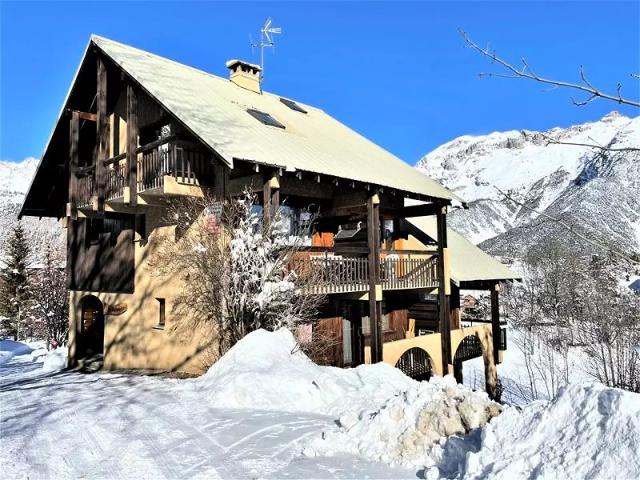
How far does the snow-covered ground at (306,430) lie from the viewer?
4.68 m

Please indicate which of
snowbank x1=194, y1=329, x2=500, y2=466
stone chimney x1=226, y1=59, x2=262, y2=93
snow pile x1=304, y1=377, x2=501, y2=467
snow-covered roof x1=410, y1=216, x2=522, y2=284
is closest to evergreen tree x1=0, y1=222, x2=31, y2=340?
stone chimney x1=226, y1=59, x2=262, y2=93

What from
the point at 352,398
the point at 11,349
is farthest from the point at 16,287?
the point at 352,398

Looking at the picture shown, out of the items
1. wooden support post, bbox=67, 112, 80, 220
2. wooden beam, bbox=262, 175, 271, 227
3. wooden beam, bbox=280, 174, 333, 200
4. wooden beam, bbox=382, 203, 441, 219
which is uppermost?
wooden support post, bbox=67, 112, 80, 220

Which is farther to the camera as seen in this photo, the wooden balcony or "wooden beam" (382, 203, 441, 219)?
"wooden beam" (382, 203, 441, 219)

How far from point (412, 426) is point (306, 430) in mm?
1594

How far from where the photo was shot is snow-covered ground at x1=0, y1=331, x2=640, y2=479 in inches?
184

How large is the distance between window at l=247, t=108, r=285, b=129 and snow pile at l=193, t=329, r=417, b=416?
288 inches

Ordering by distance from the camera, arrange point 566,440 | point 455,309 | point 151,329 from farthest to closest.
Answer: point 455,309
point 151,329
point 566,440

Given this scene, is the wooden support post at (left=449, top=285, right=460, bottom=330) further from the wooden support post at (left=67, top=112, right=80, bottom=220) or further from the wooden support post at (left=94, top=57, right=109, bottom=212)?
the wooden support post at (left=67, top=112, right=80, bottom=220)

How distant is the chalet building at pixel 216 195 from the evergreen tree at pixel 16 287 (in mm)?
25530

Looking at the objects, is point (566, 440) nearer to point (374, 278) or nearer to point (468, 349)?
point (374, 278)

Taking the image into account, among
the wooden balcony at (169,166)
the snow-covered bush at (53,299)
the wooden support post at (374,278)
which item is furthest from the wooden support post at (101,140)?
the snow-covered bush at (53,299)

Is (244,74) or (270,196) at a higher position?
(244,74)

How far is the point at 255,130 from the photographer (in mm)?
13352
